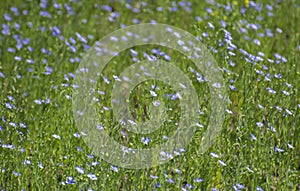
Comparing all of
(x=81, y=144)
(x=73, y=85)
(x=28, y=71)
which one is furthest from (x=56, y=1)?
(x=81, y=144)

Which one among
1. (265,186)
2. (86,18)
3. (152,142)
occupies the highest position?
(86,18)

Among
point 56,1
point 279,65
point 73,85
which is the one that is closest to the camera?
point 73,85

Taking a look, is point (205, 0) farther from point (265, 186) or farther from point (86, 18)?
point (265, 186)

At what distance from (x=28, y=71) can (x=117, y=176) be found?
6.18 ft

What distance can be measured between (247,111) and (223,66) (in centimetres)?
56

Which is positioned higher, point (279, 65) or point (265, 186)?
point (279, 65)

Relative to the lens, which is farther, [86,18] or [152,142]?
[86,18]

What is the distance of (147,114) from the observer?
4180 mm

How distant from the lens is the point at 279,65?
5.21 meters

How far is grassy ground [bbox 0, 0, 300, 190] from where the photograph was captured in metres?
3.92

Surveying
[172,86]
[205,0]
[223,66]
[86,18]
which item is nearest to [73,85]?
[172,86]

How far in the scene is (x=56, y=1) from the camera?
668 centimetres

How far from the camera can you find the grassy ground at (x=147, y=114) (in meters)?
3.92

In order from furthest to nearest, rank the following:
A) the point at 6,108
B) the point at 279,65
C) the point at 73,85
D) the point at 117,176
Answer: the point at 279,65 < the point at 73,85 < the point at 6,108 < the point at 117,176
